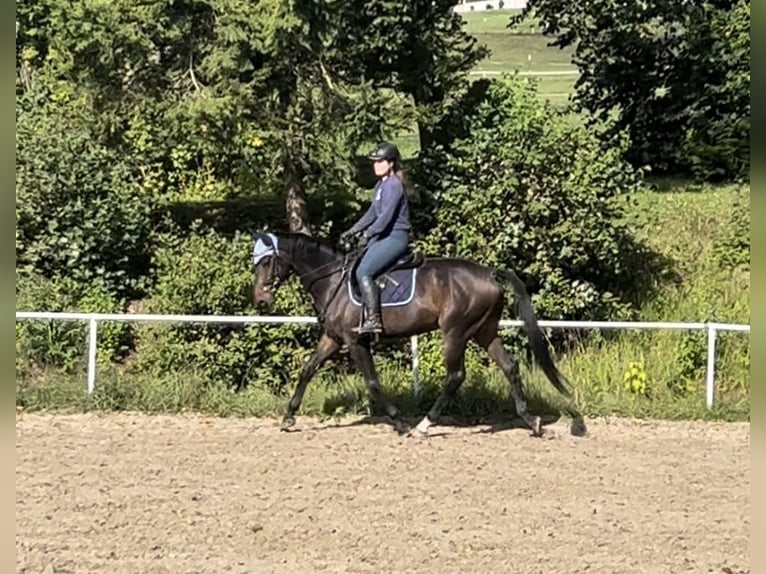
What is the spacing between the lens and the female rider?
9.09 metres

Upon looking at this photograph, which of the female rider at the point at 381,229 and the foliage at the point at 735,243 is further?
the foliage at the point at 735,243

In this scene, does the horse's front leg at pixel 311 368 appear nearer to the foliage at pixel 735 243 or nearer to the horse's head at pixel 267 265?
the horse's head at pixel 267 265

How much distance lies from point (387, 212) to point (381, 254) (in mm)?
385

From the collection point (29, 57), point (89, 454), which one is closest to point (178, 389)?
point (89, 454)

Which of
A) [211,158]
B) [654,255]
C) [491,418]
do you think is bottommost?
[491,418]

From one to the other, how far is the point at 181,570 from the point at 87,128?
8884mm

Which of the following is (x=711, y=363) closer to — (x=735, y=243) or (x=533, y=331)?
(x=533, y=331)

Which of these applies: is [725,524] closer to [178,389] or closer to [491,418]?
[491,418]

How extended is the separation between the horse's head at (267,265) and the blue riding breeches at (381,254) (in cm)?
77

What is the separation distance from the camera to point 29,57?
1709cm

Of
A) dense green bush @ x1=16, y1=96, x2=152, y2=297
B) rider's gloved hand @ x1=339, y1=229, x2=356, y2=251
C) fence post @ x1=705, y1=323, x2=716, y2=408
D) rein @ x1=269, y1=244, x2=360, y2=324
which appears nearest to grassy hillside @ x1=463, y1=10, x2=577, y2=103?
dense green bush @ x1=16, y1=96, x2=152, y2=297

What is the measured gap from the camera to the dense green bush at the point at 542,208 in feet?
41.5

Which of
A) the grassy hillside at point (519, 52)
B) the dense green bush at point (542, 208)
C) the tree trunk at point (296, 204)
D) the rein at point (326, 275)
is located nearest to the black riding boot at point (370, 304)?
the rein at point (326, 275)

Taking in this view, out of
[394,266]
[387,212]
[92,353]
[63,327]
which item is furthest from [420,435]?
[63,327]
